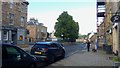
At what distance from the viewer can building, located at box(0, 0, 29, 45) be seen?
4247cm

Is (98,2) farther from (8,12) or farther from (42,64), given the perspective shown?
(42,64)

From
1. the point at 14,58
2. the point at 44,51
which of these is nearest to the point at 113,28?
the point at 44,51

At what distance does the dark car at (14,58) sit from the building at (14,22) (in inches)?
1120

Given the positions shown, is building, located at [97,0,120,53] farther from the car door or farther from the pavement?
the car door

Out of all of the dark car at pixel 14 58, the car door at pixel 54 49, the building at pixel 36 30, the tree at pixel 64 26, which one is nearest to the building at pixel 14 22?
the car door at pixel 54 49

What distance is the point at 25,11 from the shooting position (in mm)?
51906

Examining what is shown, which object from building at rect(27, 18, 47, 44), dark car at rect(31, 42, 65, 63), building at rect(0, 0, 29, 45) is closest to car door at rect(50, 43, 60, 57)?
dark car at rect(31, 42, 65, 63)

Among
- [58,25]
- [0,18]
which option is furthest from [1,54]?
[58,25]

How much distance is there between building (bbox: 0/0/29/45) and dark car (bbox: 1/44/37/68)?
28457 mm

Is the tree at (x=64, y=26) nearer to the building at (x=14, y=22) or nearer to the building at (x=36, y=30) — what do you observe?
the building at (x=36, y=30)

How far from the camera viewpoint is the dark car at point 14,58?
35.9 ft

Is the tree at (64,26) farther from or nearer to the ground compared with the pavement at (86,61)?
farther from the ground

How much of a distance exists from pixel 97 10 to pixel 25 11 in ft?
53.0

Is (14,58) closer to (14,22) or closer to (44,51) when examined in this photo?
(44,51)
